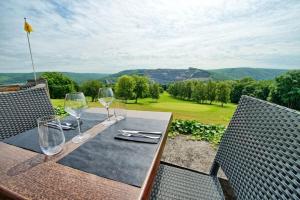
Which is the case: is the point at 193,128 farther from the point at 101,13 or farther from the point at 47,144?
the point at 101,13

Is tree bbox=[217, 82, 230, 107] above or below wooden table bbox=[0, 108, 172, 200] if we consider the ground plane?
below

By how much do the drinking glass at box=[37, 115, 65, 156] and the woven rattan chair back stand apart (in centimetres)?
107

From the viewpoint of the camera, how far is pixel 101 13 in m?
4.87

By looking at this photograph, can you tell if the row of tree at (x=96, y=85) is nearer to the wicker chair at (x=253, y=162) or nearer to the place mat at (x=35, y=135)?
the place mat at (x=35, y=135)

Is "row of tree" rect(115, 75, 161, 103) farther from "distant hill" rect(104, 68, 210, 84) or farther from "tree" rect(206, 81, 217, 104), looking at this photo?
"distant hill" rect(104, 68, 210, 84)

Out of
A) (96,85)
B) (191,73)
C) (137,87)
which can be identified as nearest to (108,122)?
(96,85)

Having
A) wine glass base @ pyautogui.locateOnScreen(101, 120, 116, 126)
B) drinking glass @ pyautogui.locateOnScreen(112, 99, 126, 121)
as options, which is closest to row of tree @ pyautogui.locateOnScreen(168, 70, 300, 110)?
drinking glass @ pyautogui.locateOnScreen(112, 99, 126, 121)

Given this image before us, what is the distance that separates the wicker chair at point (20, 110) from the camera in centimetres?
129

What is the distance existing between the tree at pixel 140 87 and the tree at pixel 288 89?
17.6m

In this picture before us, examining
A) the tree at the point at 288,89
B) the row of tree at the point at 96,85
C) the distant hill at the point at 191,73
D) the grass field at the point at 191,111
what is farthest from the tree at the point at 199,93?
the distant hill at the point at 191,73

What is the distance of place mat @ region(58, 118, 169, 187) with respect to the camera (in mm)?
670

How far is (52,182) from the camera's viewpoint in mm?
624

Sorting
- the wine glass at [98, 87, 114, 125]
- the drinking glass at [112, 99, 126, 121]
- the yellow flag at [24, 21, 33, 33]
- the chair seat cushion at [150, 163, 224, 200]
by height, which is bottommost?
the chair seat cushion at [150, 163, 224, 200]

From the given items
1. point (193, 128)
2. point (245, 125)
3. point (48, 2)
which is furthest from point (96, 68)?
point (245, 125)
